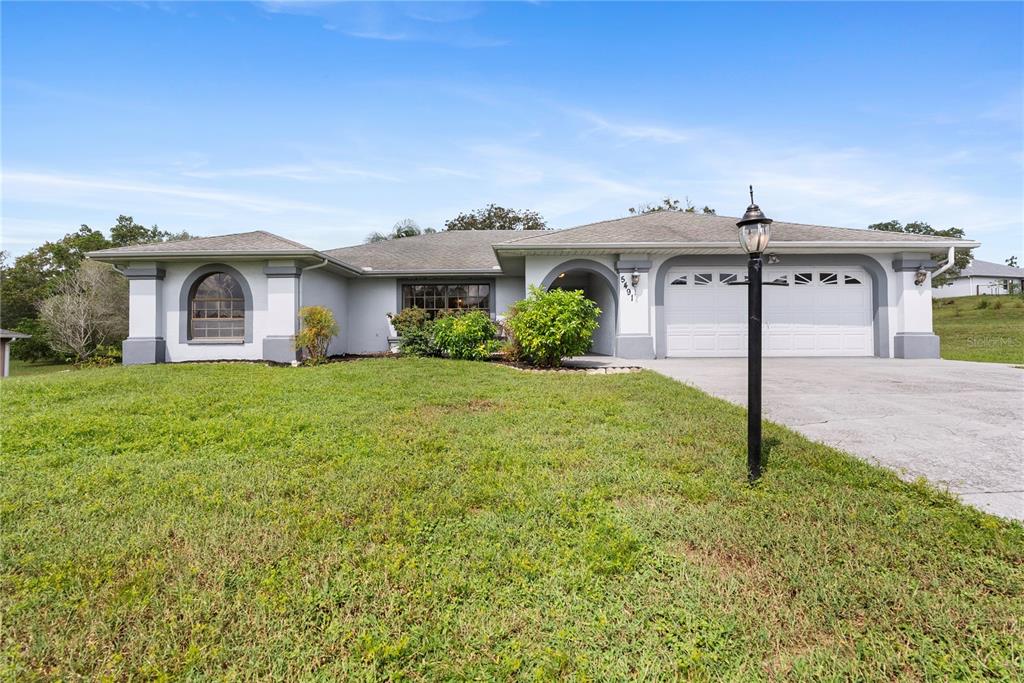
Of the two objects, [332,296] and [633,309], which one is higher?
[332,296]

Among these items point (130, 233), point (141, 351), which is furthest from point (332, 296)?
point (130, 233)

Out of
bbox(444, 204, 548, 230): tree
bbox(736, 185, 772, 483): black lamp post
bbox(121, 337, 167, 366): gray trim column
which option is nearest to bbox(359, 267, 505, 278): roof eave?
bbox(121, 337, 167, 366): gray trim column

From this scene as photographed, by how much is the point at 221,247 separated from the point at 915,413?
13481 mm

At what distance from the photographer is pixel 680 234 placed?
12008 millimetres

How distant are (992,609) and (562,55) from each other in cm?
1107

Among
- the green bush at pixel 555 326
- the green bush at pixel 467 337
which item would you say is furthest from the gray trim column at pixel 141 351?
the green bush at pixel 555 326

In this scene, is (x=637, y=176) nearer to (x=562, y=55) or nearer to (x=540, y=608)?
(x=562, y=55)

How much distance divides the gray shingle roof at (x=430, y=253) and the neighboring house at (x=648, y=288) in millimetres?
1441

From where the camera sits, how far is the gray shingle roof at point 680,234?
11211 mm

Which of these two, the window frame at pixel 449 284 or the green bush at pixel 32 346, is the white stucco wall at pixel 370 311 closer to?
the window frame at pixel 449 284

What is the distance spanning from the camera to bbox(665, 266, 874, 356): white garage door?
12.0 metres

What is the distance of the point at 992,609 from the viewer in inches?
70.4

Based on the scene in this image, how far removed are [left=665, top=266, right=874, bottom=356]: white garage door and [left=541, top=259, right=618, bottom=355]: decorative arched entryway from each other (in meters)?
1.48

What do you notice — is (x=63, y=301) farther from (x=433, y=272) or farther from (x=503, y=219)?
(x=503, y=219)
